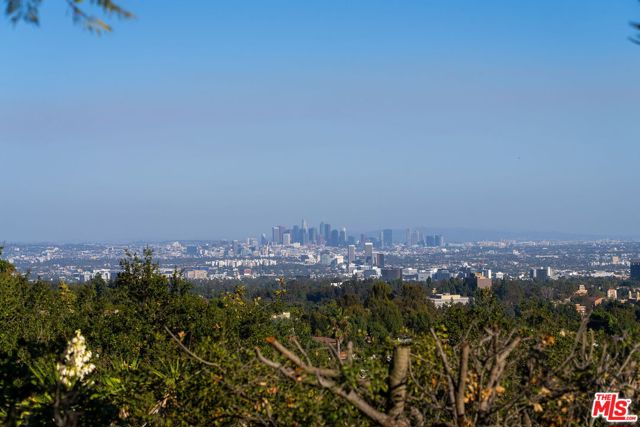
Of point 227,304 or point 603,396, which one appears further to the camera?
point 227,304

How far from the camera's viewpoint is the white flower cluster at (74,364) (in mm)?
6258

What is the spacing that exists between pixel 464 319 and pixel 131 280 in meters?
6.61

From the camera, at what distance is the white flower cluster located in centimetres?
626

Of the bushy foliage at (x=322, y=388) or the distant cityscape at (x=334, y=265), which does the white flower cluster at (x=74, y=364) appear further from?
the distant cityscape at (x=334, y=265)

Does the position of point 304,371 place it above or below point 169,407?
above

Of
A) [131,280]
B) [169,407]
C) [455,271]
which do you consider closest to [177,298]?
[131,280]

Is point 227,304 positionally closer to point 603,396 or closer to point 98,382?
point 98,382

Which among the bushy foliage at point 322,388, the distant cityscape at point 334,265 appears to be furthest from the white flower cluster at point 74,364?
the distant cityscape at point 334,265

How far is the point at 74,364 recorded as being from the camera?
6.31 metres

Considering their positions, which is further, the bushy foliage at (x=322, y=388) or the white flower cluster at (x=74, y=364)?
the white flower cluster at (x=74, y=364)

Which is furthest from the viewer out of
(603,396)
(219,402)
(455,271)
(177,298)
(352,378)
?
(455,271)

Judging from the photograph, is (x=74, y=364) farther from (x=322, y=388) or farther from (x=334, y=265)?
(x=334, y=265)

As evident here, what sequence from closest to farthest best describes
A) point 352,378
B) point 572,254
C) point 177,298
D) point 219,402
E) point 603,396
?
1. point 352,378
2. point 603,396
3. point 219,402
4. point 177,298
5. point 572,254

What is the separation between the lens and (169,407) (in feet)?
18.9
